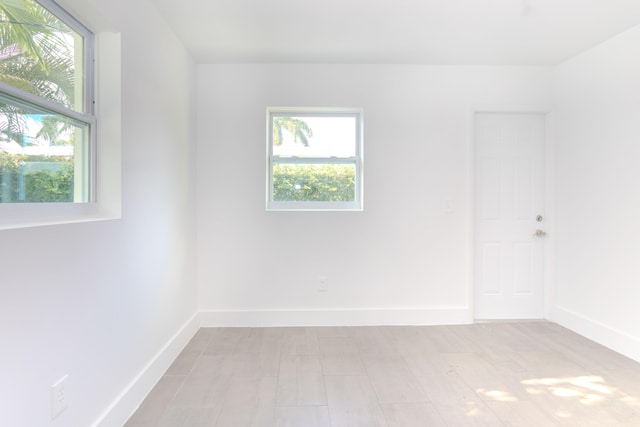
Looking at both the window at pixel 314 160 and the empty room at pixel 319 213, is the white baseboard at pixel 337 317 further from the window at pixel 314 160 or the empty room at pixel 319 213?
the window at pixel 314 160

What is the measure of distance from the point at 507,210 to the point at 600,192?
0.73 metres

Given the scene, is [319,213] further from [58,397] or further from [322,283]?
[58,397]

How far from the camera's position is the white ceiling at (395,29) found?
91.0 inches

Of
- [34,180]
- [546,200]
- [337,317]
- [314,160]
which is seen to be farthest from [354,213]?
[34,180]

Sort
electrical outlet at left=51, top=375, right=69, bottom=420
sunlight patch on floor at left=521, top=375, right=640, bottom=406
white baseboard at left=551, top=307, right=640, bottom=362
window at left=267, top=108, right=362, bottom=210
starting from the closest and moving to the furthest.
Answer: electrical outlet at left=51, top=375, right=69, bottom=420, sunlight patch on floor at left=521, top=375, right=640, bottom=406, white baseboard at left=551, top=307, right=640, bottom=362, window at left=267, top=108, right=362, bottom=210

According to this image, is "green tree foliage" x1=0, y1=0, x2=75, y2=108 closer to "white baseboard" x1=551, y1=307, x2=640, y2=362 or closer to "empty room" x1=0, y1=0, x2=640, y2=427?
"empty room" x1=0, y1=0, x2=640, y2=427

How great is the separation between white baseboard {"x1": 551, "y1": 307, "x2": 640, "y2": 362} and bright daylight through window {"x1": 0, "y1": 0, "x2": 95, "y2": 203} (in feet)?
12.4

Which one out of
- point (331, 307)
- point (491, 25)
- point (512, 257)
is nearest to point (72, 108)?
point (331, 307)

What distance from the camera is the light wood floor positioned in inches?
74.1

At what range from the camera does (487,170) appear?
340 centimetres

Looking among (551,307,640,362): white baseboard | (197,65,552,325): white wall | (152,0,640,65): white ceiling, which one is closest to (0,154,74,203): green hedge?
(152,0,640,65): white ceiling

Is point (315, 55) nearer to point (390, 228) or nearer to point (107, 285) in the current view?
point (390, 228)

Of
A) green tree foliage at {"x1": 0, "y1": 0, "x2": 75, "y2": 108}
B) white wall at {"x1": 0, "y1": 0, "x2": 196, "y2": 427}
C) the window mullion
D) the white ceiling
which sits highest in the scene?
the white ceiling

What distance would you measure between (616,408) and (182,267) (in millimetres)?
3031
